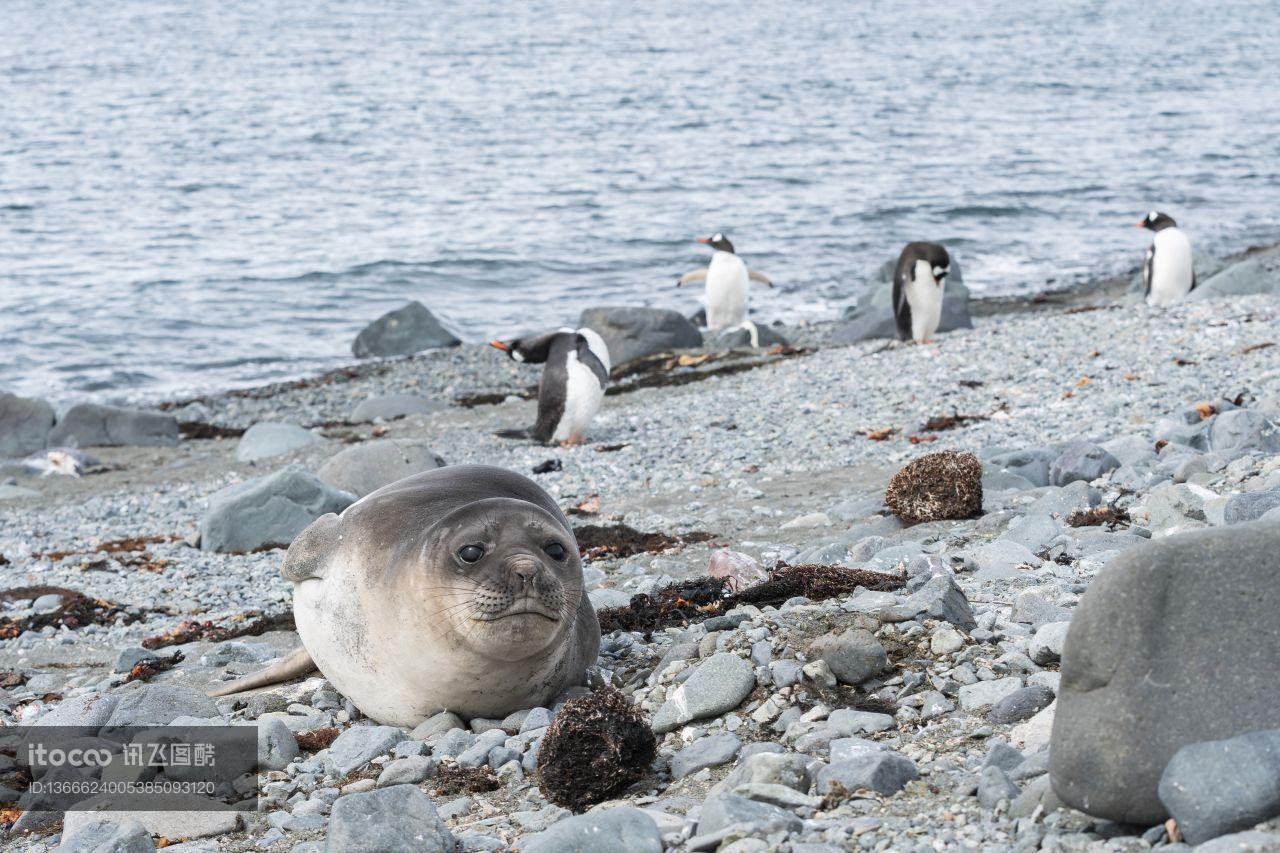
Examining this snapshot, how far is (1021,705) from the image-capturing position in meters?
4.37

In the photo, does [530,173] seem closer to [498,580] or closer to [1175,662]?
[498,580]

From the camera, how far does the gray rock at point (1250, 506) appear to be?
19.7 feet

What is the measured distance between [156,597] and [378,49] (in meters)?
68.2

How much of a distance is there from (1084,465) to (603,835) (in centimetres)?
578

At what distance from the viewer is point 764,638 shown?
5.40 meters

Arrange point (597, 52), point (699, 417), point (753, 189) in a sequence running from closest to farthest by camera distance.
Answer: point (699, 417)
point (753, 189)
point (597, 52)

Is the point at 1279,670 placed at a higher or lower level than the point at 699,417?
higher

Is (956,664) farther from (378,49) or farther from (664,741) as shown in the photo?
(378,49)

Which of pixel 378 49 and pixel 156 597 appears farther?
pixel 378 49

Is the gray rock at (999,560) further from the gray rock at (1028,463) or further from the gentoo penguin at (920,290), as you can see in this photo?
the gentoo penguin at (920,290)

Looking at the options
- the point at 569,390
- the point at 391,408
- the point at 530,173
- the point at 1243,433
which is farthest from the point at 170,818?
the point at 530,173

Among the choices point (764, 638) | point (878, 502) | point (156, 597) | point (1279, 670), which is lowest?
point (156, 597)

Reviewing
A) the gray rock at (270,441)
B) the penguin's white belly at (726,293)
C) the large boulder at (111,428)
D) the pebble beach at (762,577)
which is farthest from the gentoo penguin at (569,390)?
the penguin's white belly at (726,293)

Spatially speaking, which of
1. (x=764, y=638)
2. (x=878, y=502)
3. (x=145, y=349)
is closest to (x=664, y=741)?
(x=764, y=638)
